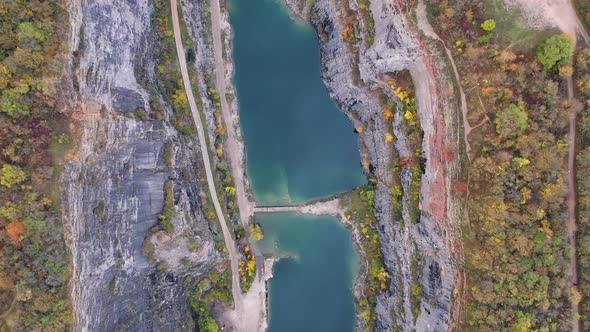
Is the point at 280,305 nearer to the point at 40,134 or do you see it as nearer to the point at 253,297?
the point at 253,297

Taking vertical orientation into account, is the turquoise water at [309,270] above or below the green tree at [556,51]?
below

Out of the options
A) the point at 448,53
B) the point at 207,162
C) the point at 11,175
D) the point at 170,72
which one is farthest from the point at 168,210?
the point at 448,53

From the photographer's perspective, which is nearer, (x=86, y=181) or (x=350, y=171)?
(x=86, y=181)

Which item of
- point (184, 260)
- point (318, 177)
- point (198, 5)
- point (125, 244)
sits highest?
point (198, 5)

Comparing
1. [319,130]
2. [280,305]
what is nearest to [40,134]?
[319,130]

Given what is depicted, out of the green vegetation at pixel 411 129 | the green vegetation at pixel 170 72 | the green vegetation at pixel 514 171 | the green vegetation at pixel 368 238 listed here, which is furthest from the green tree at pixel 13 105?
the green vegetation at pixel 514 171

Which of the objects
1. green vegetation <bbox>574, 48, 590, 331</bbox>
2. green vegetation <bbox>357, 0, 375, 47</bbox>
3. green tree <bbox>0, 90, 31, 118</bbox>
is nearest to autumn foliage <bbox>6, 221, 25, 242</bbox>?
green tree <bbox>0, 90, 31, 118</bbox>

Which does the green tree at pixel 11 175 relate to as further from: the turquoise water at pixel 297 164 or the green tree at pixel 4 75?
the turquoise water at pixel 297 164
